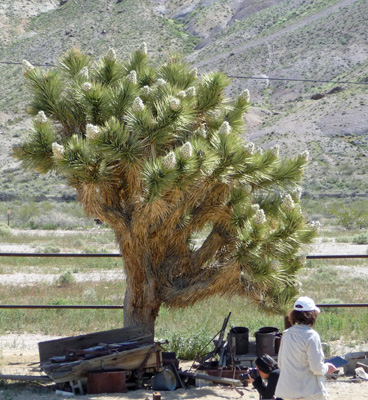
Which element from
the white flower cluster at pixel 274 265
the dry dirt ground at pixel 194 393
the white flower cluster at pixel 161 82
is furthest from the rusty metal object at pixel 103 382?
the white flower cluster at pixel 161 82

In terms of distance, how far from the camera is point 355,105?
52.5m

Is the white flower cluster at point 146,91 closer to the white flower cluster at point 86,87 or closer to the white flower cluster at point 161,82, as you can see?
the white flower cluster at point 161,82

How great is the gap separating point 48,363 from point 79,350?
0.35 m

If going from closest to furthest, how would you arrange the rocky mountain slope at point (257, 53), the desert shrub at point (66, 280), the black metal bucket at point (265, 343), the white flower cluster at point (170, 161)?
the white flower cluster at point (170, 161) → the black metal bucket at point (265, 343) → the desert shrub at point (66, 280) → the rocky mountain slope at point (257, 53)

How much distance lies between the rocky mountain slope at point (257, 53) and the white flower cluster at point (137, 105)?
2778 cm

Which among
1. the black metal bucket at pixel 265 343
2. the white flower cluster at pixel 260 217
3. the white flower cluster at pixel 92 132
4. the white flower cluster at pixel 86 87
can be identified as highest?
the white flower cluster at pixel 86 87

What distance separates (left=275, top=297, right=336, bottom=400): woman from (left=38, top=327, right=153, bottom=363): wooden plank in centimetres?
288

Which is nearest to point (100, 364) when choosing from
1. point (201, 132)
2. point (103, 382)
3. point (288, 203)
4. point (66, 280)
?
point (103, 382)

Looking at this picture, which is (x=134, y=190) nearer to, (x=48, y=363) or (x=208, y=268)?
(x=208, y=268)

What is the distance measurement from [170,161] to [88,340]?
7.94 ft

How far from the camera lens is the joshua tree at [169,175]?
20.7ft

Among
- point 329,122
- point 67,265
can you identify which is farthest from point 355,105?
point 67,265

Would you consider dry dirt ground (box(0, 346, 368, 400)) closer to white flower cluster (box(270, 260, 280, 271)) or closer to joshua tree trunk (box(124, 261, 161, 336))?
joshua tree trunk (box(124, 261, 161, 336))

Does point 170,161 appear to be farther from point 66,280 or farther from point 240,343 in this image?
point 66,280
